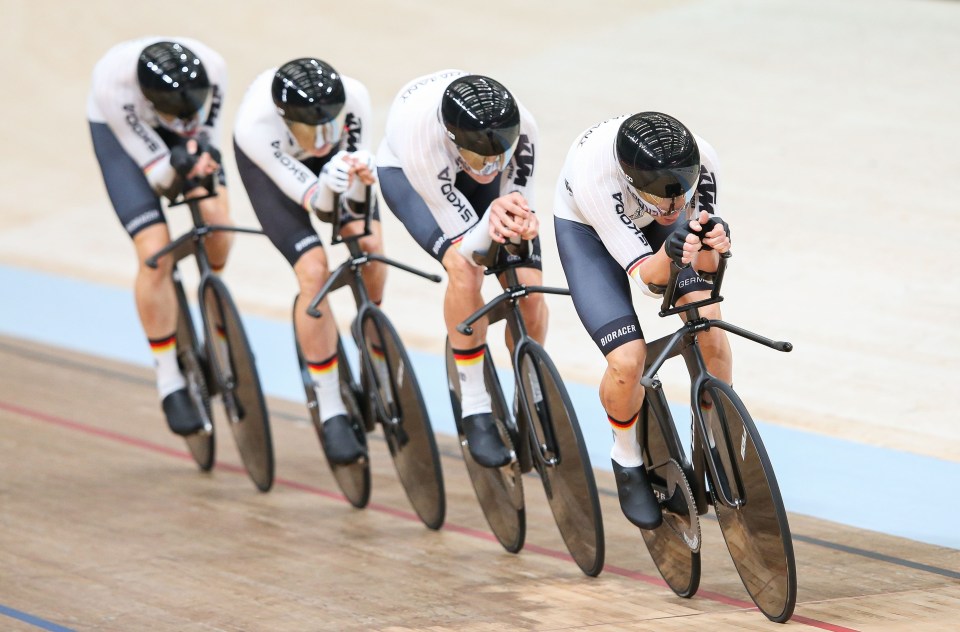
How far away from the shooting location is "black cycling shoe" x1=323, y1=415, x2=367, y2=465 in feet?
15.1

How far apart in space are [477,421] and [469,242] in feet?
1.88

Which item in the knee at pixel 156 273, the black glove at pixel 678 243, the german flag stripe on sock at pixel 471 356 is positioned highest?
the black glove at pixel 678 243

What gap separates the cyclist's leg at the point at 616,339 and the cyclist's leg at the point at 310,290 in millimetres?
1187

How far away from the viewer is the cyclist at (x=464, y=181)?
149 inches

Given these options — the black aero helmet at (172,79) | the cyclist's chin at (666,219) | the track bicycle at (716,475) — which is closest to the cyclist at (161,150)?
the black aero helmet at (172,79)

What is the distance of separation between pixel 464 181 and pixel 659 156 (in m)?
1.10

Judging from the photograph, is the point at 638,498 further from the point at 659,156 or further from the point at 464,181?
the point at 464,181

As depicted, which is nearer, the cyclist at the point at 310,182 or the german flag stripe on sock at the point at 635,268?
the german flag stripe on sock at the point at 635,268

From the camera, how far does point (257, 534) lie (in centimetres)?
455

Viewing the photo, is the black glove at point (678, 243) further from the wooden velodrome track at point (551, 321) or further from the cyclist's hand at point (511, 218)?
the wooden velodrome track at point (551, 321)

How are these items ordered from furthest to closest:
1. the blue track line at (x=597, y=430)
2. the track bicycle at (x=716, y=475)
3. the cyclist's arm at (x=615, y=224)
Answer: the blue track line at (x=597, y=430) → the cyclist's arm at (x=615, y=224) → the track bicycle at (x=716, y=475)

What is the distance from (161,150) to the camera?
502cm

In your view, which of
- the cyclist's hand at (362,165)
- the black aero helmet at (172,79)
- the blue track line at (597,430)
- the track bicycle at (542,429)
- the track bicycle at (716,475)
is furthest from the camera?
the black aero helmet at (172,79)

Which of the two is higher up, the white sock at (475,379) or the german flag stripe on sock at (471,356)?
the german flag stripe on sock at (471,356)
